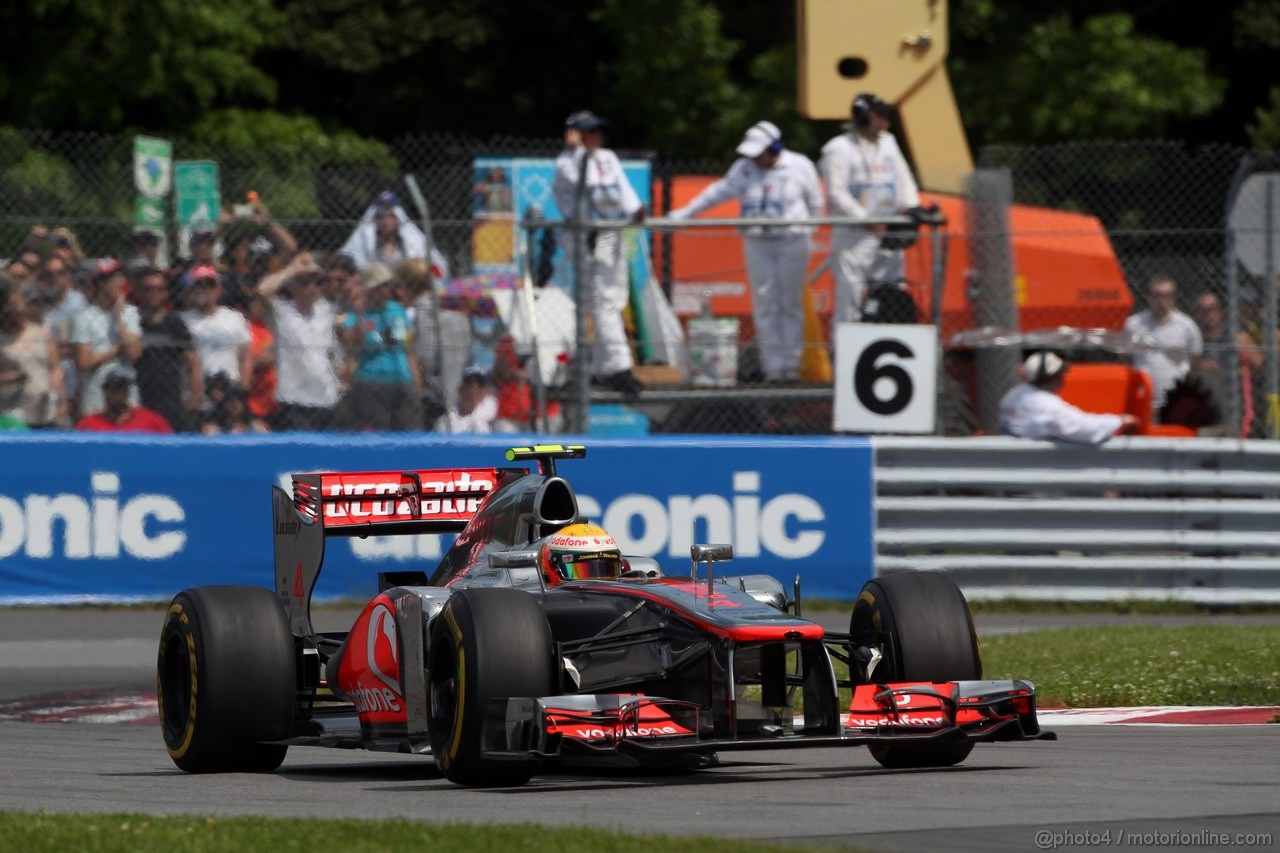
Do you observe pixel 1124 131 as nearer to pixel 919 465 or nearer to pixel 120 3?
pixel 120 3

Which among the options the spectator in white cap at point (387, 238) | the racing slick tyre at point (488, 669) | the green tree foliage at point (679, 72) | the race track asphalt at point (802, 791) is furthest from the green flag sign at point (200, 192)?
the green tree foliage at point (679, 72)

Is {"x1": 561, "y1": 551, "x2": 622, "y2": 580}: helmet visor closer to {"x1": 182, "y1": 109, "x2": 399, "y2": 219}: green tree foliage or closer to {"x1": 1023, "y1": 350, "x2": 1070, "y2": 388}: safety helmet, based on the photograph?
{"x1": 182, "y1": 109, "x2": 399, "y2": 219}: green tree foliage

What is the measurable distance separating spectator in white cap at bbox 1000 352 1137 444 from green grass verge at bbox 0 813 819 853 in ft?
29.1

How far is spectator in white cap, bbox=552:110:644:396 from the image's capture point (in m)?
14.6

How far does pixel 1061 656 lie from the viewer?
11.7m

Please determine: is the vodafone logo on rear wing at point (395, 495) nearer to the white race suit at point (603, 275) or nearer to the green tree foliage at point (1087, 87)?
the white race suit at point (603, 275)

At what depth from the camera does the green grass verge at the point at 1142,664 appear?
34.6ft

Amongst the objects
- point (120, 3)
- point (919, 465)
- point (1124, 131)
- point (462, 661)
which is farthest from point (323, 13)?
point (462, 661)

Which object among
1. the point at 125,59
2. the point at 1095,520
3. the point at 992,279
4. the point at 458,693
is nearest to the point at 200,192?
the point at 992,279

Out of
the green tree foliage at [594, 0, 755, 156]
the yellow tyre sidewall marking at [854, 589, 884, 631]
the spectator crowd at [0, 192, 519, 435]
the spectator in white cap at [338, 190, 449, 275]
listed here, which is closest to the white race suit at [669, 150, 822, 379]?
the spectator crowd at [0, 192, 519, 435]

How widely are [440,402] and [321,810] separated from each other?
294 inches

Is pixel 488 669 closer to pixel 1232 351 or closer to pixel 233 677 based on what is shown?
pixel 233 677

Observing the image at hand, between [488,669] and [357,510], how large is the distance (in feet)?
7.13

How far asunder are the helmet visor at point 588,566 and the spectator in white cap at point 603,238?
588 cm
